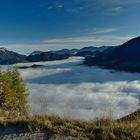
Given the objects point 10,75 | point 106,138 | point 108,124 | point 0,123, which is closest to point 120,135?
point 106,138

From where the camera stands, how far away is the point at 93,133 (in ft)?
28.4

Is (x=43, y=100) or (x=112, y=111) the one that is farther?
(x=43, y=100)

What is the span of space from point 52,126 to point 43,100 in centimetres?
235

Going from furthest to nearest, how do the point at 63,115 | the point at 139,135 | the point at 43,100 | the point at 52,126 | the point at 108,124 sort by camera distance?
1. the point at 43,100
2. the point at 63,115
3. the point at 108,124
4. the point at 52,126
5. the point at 139,135

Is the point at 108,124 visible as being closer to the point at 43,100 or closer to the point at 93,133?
the point at 93,133

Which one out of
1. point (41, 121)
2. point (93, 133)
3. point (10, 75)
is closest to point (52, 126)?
point (41, 121)

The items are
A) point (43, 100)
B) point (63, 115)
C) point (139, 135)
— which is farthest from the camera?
point (43, 100)

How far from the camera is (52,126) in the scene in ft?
29.6

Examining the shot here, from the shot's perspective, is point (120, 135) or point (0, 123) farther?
point (0, 123)

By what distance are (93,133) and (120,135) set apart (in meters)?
0.68

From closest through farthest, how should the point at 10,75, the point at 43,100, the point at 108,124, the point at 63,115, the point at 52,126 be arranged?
the point at 52,126, the point at 108,124, the point at 63,115, the point at 43,100, the point at 10,75

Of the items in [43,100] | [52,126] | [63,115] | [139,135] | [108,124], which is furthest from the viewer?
[43,100]

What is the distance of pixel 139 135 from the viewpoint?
8242mm

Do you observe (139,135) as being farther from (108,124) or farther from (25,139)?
(25,139)
